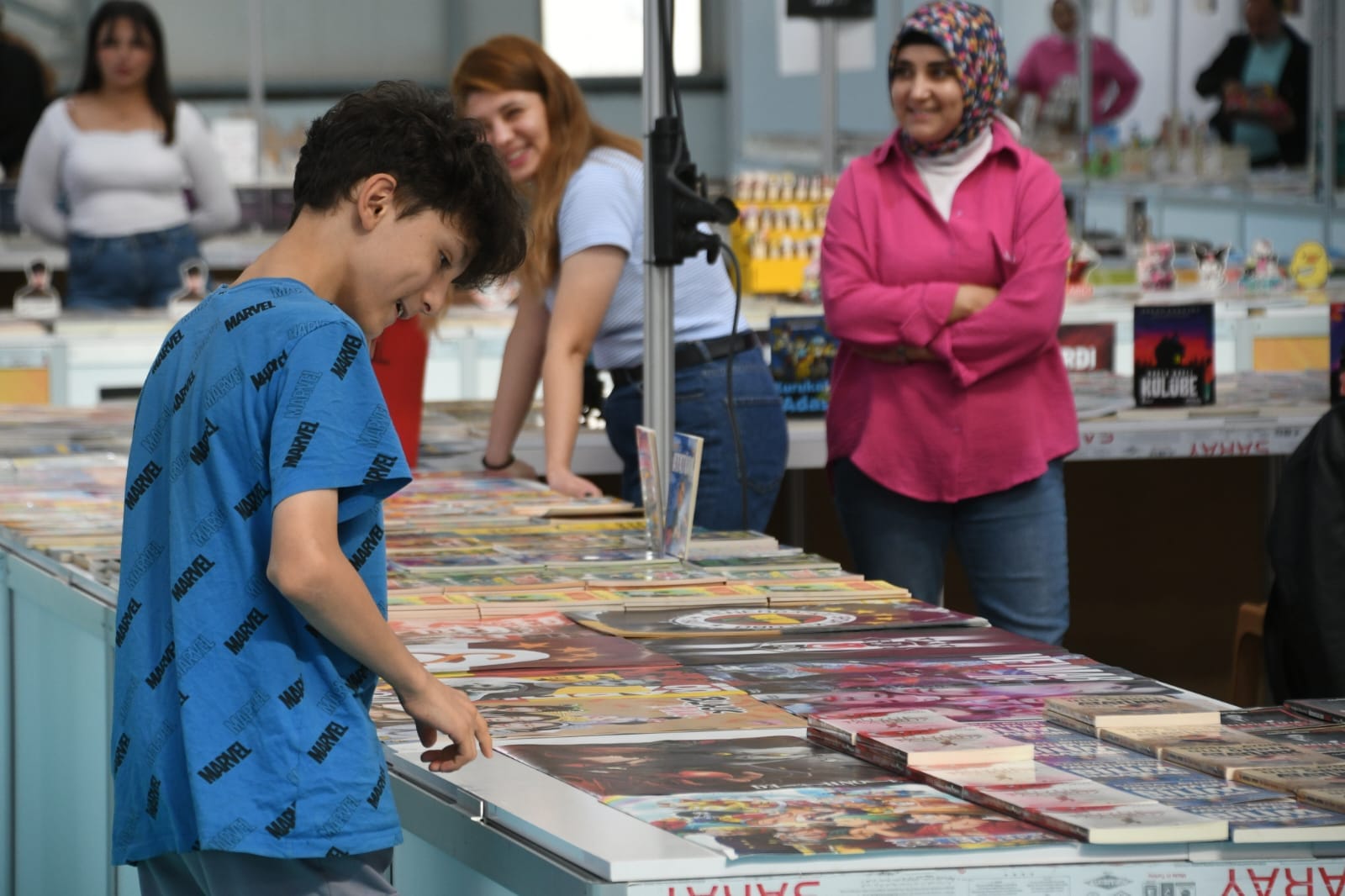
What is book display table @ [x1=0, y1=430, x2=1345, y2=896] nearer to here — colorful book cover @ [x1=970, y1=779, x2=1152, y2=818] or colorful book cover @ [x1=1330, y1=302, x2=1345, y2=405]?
colorful book cover @ [x1=970, y1=779, x2=1152, y2=818]

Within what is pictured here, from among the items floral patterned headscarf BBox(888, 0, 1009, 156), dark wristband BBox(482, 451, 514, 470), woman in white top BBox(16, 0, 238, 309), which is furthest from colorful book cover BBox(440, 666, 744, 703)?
woman in white top BBox(16, 0, 238, 309)

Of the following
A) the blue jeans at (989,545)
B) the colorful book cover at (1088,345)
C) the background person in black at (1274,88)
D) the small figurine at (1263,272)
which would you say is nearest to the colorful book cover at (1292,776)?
the blue jeans at (989,545)

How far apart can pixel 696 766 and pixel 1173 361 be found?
272 cm

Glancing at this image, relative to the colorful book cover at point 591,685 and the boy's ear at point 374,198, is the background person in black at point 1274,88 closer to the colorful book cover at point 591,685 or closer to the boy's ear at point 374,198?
the colorful book cover at point 591,685

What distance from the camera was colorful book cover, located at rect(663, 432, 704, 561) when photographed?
9.05 ft

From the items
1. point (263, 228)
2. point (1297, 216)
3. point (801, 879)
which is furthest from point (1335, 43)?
point (801, 879)

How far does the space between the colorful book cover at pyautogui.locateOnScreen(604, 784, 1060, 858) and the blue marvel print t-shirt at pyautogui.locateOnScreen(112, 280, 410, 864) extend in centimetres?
24

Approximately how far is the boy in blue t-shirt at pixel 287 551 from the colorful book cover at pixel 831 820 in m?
0.18

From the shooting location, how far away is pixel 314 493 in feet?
4.98

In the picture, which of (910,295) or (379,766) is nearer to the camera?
(379,766)

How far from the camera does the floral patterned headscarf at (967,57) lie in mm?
3295

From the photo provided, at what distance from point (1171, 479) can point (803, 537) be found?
0.92 m

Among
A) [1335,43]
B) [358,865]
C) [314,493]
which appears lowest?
[358,865]

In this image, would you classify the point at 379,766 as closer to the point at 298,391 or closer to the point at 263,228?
the point at 298,391
